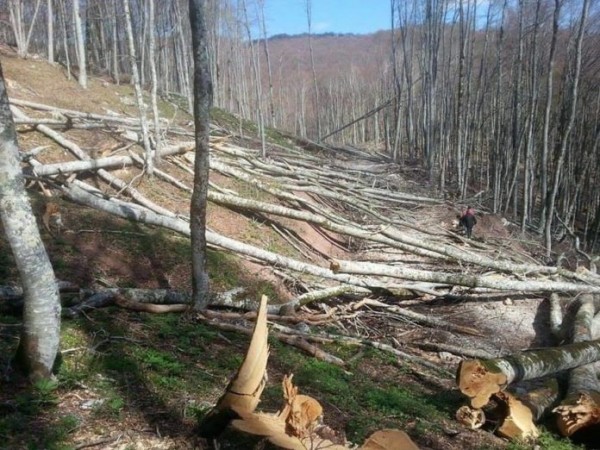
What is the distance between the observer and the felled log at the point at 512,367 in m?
5.38

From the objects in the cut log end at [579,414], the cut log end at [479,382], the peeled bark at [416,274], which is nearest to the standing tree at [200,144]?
the peeled bark at [416,274]

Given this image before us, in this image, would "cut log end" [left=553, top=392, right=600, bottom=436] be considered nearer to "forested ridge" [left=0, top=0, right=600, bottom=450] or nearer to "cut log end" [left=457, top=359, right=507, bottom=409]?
"forested ridge" [left=0, top=0, right=600, bottom=450]

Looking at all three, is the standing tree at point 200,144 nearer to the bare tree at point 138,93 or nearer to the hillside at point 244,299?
the hillside at point 244,299

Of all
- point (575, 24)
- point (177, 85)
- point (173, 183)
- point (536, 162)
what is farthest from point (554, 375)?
point (177, 85)

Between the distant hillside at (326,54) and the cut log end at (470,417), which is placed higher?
the distant hillside at (326,54)

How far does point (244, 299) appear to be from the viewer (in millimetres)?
7430

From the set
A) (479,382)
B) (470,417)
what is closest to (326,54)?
(479,382)

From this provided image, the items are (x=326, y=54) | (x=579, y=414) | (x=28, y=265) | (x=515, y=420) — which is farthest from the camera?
(x=326, y=54)

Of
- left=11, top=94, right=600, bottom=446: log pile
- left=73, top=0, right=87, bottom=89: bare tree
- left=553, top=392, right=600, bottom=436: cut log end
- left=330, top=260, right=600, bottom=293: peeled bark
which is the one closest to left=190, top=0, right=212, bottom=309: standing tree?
left=11, top=94, right=600, bottom=446: log pile

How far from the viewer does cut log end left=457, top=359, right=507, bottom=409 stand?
17.6 ft

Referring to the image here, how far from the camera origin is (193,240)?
6.32 metres

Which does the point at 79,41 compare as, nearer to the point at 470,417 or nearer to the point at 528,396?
the point at 470,417

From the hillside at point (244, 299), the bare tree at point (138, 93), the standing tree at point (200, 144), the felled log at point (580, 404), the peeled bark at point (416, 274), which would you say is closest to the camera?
the hillside at point (244, 299)

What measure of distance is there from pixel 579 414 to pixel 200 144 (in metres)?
5.33
